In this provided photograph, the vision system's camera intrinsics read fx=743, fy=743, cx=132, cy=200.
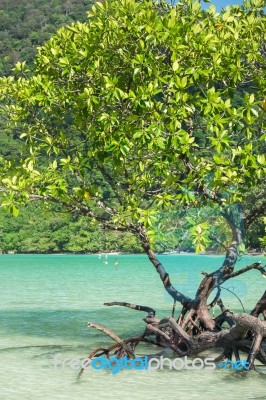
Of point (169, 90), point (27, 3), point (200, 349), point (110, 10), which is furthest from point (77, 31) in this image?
point (27, 3)

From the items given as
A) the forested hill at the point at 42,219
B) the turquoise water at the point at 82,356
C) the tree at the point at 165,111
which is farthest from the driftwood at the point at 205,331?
the forested hill at the point at 42,219

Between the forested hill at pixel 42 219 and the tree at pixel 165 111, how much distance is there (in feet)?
2.49

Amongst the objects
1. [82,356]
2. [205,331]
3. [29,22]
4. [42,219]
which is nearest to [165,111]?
[205,331]

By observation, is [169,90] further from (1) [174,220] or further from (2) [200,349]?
(2) [200,349]

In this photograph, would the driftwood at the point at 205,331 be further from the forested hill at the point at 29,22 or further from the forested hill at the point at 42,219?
the forested hill at the point at 29,22

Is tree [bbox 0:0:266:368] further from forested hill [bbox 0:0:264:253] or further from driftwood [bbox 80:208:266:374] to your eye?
forested hill [bbox 0:0:264:253]

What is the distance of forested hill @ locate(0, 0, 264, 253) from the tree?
0.76 m

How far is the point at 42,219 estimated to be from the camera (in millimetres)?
83062

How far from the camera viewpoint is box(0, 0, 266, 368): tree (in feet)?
29.9

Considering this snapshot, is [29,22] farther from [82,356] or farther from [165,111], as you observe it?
[165,111]

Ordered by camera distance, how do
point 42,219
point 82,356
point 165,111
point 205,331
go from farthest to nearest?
point 42,219 → point 82,356 → point 205,331 → point 165,111

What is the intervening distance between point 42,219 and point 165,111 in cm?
7471

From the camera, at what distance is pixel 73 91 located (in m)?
10.0

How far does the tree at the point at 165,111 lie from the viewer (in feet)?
29.9
